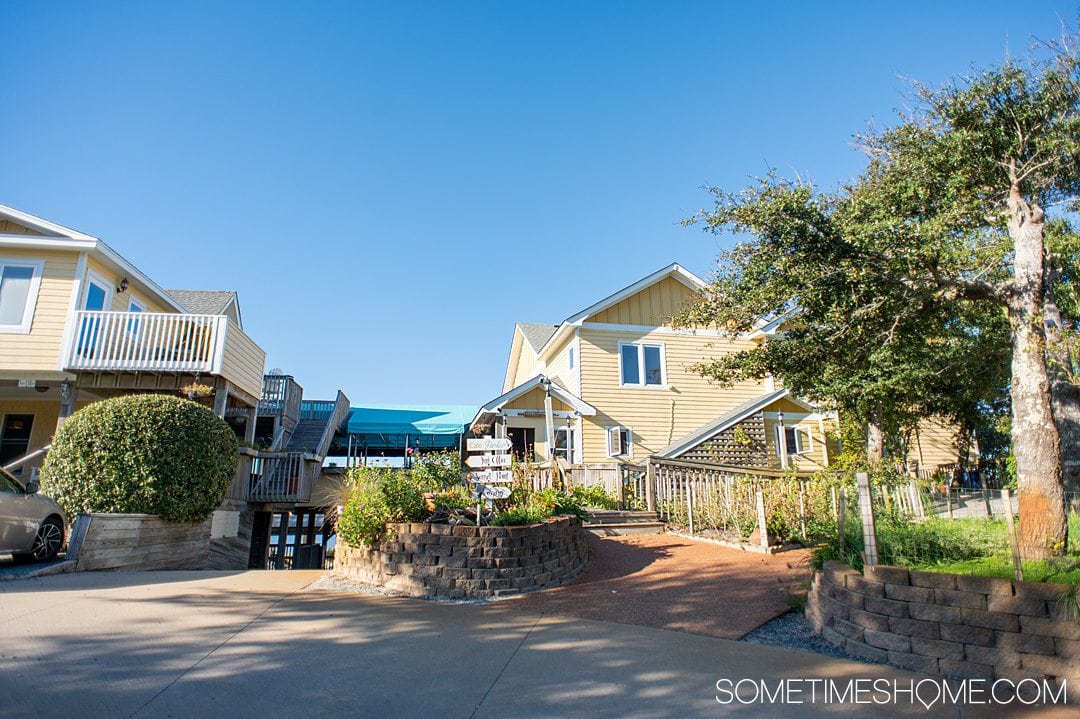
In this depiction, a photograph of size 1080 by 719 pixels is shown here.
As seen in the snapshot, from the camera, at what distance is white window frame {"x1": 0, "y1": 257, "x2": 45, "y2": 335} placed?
44.6 ft

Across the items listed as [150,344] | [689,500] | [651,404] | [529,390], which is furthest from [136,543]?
[651,404]

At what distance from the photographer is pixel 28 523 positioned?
26.0 feet

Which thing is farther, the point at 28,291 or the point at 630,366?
the point at 630,366

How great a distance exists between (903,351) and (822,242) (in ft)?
15.9

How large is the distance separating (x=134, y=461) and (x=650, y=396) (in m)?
14.5

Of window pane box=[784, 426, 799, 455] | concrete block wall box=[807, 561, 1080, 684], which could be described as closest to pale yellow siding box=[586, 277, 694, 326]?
window pane box=[784, 426, 799, 455]

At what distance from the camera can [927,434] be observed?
75.1ft

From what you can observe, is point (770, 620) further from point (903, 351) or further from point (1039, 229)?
point (903, 351)

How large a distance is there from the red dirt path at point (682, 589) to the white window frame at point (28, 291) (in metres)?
13.1

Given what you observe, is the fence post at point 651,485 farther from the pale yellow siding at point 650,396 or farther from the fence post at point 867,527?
the fence post at point 867,527

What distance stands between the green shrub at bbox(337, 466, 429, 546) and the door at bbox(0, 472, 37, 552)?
3.78 metres

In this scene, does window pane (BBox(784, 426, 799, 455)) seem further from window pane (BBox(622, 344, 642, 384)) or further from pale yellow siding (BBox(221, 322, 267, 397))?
pale yellow siding (BBox(221, 322, 267, 397))

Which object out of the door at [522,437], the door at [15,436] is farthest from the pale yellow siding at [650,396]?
the door at [15,436]

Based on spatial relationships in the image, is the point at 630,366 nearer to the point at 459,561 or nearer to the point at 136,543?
the point at 459,561
